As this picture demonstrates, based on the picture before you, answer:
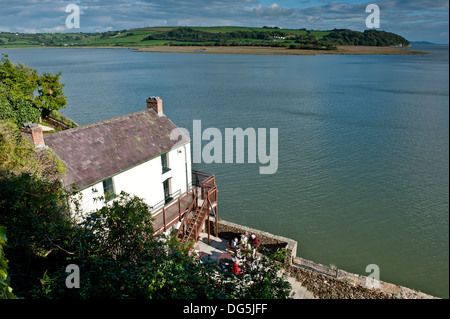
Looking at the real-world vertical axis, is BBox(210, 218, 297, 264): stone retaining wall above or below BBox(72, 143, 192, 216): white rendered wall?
below

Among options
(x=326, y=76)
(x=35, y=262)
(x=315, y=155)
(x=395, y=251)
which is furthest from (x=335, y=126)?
(x=326, y=76)

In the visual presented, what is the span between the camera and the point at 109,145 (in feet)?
60.3

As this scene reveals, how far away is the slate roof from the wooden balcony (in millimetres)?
3334

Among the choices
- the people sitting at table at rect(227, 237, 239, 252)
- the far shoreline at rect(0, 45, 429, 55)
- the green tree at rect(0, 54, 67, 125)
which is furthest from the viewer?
the far shoreline at rect(0, 45, 429, 55)

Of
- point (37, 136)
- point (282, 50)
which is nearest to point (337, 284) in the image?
point (37, 136)

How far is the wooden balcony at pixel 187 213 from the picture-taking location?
1780 centimetres

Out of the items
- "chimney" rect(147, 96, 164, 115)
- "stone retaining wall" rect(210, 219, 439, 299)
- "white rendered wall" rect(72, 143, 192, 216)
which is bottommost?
"stone retaining wall" rect(210, 219, 439, 299)

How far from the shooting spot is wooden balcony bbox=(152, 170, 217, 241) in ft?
58.4

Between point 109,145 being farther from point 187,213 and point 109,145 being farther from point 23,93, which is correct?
point 23,93

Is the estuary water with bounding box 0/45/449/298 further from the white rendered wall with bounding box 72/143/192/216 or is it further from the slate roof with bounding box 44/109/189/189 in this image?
the slate roof with bounding box 44/109/189/189

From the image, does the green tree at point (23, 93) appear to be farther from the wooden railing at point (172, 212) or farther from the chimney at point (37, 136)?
the wooden railing at point (172, 212)

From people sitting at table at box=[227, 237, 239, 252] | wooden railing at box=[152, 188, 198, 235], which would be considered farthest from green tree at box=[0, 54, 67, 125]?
people sitting at table at box=[227, 237, 239, 252]

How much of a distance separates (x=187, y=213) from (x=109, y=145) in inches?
246

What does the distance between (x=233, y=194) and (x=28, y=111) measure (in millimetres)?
21858
